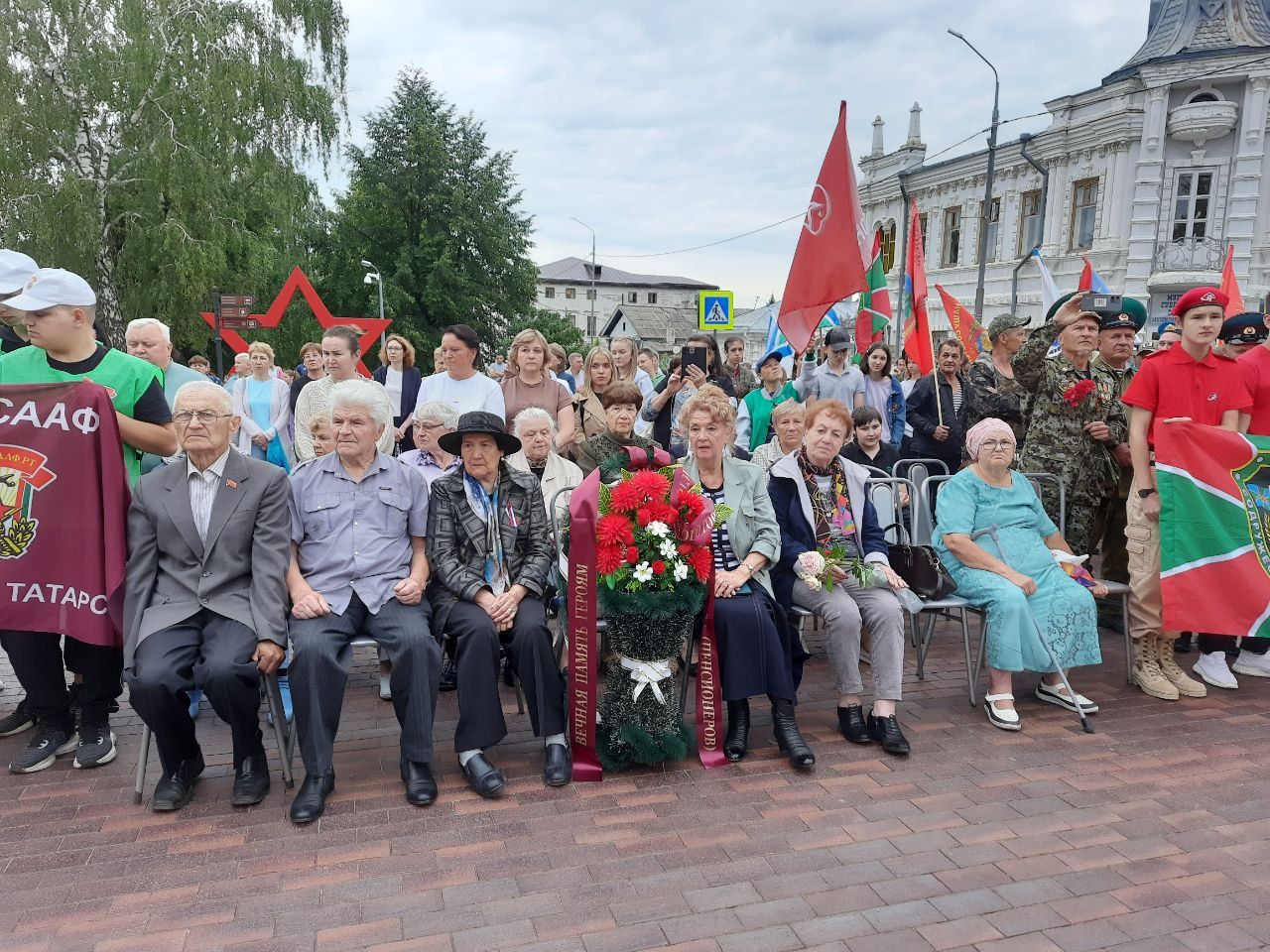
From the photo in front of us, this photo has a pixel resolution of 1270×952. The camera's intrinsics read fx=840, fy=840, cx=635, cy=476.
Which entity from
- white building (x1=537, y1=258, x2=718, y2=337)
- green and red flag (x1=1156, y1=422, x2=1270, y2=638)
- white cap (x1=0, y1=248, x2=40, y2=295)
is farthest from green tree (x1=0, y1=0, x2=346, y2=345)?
white building (x1=537, y1=258, x2=718, y2=337)

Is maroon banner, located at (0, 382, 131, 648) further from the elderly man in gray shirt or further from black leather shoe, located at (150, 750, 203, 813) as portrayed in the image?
the elderly man in gray shirt

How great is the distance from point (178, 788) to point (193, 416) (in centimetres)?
157

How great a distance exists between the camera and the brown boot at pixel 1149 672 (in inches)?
193

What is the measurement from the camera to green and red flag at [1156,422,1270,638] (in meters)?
4.83

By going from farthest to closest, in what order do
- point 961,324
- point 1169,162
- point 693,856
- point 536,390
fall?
point 1169,162 < point 961,324 < point 536,390 < point 693,856

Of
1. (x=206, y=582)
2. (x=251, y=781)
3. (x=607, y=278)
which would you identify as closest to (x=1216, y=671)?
(x=251, y=781)

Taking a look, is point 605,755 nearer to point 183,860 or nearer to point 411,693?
point 411,693

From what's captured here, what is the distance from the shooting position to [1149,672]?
500 cm

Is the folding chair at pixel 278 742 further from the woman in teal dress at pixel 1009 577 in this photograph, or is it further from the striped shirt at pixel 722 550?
the woman in teal dress at pixel 1009 577

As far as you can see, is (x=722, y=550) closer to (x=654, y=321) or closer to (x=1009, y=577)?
(x=1009, y=577)

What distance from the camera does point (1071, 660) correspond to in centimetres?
460

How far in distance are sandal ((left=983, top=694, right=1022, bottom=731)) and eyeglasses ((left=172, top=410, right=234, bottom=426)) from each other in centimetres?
412

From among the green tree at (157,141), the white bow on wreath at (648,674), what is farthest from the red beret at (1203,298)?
the green tree at (157,141)

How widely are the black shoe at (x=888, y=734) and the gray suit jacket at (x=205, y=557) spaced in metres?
2.85
